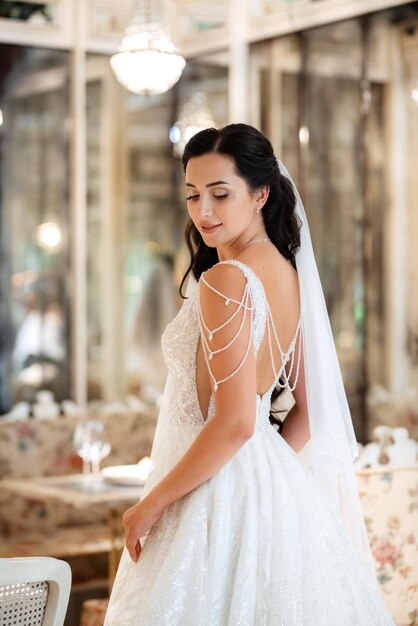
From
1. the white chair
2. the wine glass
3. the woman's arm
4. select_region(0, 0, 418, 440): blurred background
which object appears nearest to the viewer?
the white chair

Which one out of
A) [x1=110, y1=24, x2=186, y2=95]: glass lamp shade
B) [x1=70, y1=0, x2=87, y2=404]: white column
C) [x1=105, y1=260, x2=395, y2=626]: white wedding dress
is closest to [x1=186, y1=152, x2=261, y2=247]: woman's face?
[x1=105, y1=260, x2=395, y2=626]: white wedding dress

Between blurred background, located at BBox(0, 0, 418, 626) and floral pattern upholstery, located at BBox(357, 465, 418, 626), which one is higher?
blurred background, located at BBox(0, 0, 418, 626)

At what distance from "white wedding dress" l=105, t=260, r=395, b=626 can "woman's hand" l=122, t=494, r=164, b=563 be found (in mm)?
50

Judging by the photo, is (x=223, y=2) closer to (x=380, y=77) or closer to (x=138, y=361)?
(x=380, y=77)

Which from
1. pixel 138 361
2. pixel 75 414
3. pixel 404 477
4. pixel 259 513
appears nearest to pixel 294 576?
pixel 259 513

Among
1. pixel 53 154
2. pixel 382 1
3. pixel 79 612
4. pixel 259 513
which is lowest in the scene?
pixel 79 612

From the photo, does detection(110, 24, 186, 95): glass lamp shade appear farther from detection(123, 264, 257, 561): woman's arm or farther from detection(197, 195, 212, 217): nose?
detection(123, 264, 257, 561): woman's arm

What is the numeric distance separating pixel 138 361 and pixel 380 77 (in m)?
2.31

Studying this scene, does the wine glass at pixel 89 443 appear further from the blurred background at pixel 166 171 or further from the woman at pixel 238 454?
the woman at pixel 238 454

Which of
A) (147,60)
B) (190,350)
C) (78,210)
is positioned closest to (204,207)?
(190,350)

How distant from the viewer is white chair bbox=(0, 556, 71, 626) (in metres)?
1.80

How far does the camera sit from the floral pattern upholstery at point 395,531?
331 centimetres

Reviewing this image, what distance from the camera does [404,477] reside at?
11.1ft

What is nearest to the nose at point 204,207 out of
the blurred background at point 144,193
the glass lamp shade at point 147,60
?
the blurred background at point 144,193
